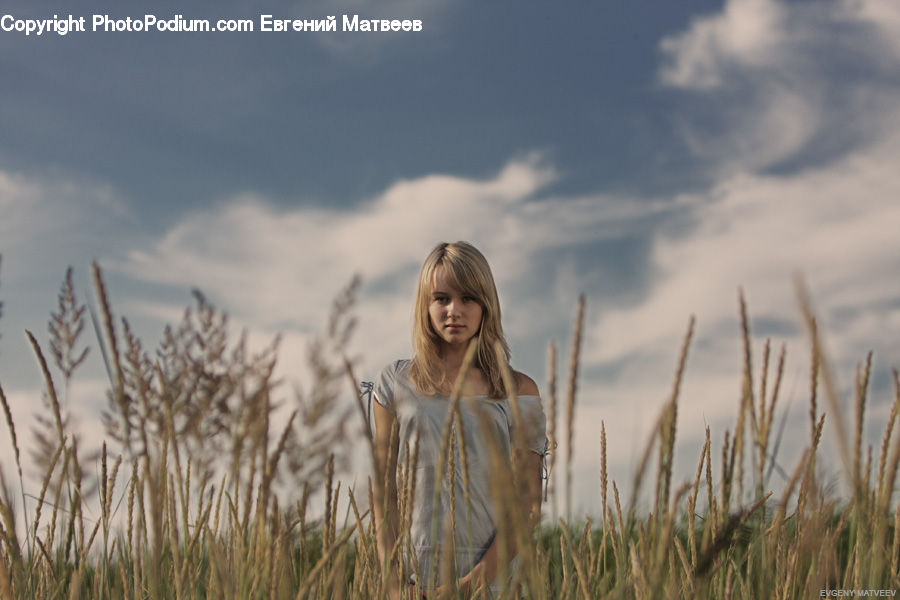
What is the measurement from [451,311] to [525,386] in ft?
1.45

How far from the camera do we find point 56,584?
169cm

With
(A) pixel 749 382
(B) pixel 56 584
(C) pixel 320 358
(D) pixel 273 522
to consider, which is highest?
(C) pixel 320 358

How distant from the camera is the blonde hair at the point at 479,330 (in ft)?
9.00

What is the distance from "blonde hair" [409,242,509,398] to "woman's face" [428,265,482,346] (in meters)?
0.02

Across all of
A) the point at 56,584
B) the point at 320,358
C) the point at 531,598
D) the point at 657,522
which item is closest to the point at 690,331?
the point at 657,522

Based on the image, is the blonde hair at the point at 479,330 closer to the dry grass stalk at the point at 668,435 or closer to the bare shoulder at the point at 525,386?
the bare shoulder at the point at 525,386

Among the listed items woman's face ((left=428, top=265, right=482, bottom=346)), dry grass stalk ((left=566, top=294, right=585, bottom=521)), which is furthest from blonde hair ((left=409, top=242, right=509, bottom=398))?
dry grass stalk ((left=566, top=294, right=585, bottom=521))

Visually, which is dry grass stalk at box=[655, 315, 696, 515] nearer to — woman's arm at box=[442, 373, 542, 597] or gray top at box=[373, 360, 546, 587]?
woman's arm at box=[442, 373, 542, 597]

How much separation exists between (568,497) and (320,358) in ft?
3.27

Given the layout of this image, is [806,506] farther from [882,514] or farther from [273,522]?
[273,522]

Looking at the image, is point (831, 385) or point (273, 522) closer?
point (831, 385)

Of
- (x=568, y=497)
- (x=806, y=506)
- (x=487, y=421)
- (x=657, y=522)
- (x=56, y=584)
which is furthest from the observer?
(x=56, y=584)

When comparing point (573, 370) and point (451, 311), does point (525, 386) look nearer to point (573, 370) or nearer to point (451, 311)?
point (451, 311)

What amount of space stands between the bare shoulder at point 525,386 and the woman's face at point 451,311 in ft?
0.87
